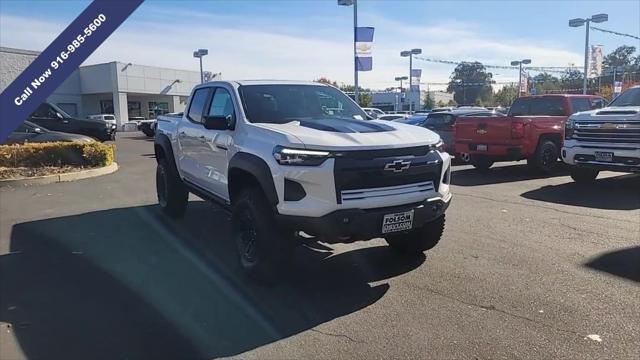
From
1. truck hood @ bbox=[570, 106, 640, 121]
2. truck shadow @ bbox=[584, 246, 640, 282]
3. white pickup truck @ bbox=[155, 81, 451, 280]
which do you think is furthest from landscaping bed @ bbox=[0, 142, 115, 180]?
truck hood @ bbox=[570, 106, 640, 121]

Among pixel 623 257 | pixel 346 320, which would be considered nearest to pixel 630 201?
pixel 623 257

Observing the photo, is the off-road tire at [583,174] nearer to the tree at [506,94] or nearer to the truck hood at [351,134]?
the truck hood at [351,134]

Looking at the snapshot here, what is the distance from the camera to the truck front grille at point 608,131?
29.6ft

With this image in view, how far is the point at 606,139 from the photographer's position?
9430 mm

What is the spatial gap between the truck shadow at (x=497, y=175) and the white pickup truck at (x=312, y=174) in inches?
245

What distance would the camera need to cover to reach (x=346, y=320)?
4.14 m

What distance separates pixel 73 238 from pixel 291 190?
11.9 feet

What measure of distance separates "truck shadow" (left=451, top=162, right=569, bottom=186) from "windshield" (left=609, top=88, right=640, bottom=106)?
2.15 meters

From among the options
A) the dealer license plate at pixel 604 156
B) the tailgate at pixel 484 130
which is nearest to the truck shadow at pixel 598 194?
the dealer license plate at pixel 604 156

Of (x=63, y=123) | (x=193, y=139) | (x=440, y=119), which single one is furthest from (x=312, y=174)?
(x=63, y=123)

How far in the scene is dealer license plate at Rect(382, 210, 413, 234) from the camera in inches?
175

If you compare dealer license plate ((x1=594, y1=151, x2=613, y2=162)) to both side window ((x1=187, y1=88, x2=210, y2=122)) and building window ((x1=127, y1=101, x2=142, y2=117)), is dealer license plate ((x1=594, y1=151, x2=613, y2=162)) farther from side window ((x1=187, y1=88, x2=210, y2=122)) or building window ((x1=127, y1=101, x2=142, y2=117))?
building window ((x1=127, y1=101, x2=142, y2=117))

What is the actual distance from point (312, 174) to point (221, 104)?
2.25 meters

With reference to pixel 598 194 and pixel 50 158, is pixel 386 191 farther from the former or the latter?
pixel 50 158
